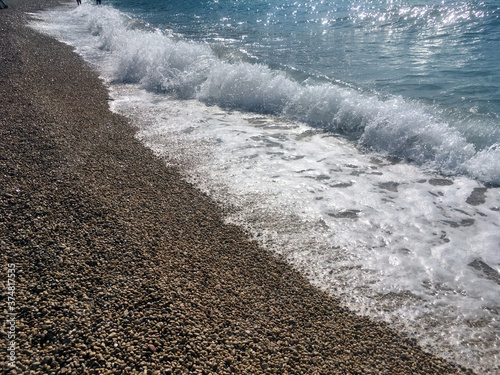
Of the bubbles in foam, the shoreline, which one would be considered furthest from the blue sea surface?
the shoreline

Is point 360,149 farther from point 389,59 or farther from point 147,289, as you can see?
point 389,59

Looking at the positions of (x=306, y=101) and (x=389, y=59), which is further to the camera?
(x=389, y=59)

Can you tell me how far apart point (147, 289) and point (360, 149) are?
17.2 feet

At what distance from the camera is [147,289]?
10.3 feet

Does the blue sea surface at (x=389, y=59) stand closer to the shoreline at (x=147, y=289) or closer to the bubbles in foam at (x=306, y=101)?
the bubbles in foam at (x=306, y=101)

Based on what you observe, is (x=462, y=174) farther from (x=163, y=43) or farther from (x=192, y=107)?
(x=163, y=43)

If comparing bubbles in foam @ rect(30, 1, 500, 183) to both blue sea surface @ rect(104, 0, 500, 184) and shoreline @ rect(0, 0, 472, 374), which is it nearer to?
blue sea surface @ rect(104, 0, 500, 184)

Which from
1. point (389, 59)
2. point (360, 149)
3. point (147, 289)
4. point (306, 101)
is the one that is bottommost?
point (147, 289)

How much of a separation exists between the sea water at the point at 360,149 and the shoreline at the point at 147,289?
404 millimetres

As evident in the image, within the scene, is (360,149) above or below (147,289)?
above

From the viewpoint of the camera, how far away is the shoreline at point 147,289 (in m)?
2.59

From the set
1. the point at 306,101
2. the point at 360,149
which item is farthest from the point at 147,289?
the point at 306,101

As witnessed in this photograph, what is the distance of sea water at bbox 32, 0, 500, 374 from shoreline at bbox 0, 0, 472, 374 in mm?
404

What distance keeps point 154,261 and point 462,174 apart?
17.7 feet
